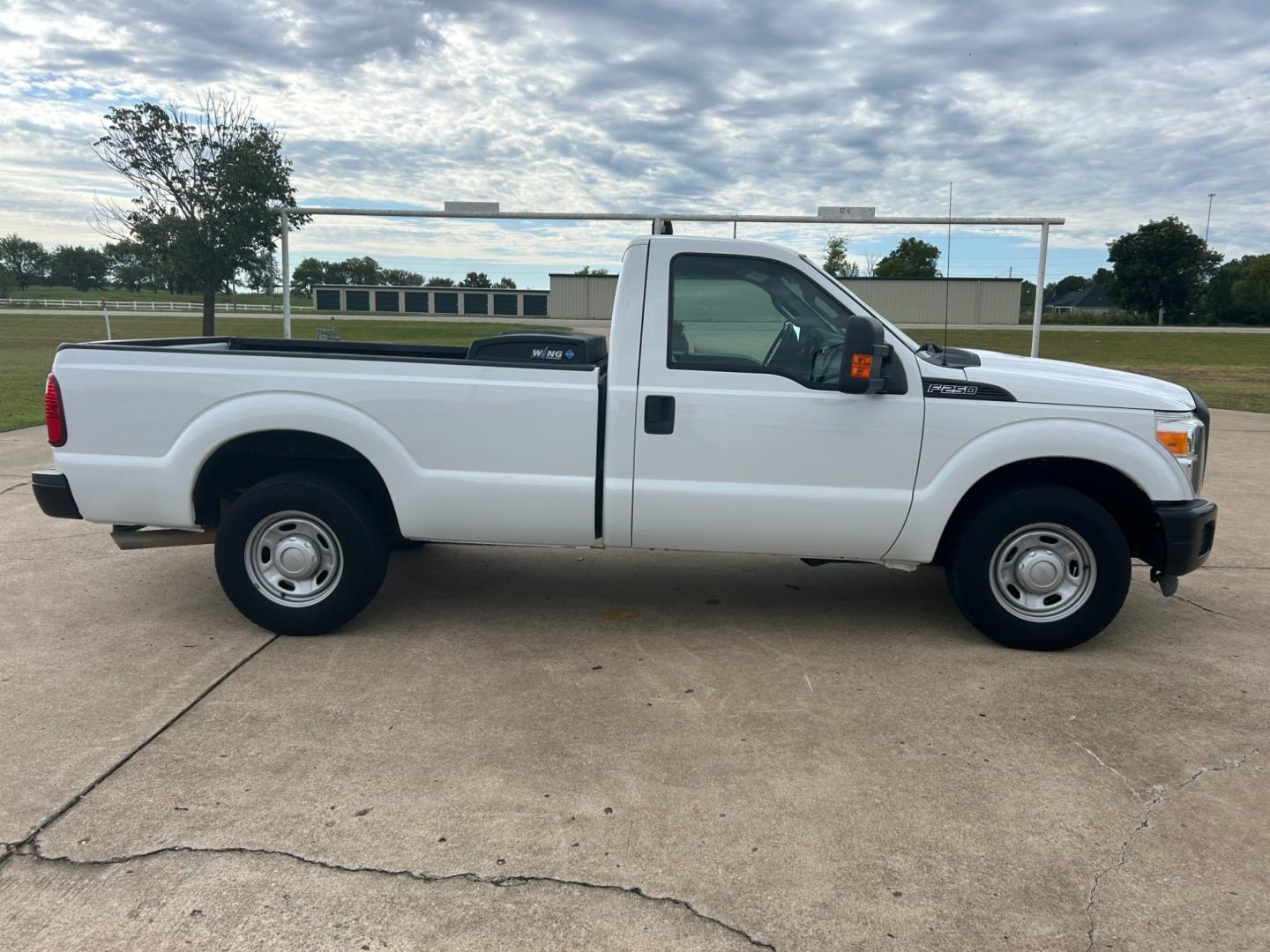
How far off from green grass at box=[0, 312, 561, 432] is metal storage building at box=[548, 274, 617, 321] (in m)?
0.89

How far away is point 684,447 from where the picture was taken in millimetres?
4453

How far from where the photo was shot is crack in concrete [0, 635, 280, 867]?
286 centimetres

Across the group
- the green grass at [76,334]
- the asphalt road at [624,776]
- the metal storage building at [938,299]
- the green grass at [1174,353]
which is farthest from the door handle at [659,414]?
the green grass at [1174,353]

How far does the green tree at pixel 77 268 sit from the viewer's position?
335ft

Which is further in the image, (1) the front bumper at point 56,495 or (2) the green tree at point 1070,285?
(2) the green tree at point 1070,285

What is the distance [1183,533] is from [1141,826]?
5.85 ft

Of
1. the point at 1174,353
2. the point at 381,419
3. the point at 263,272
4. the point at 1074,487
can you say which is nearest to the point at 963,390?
the point at 1074,487

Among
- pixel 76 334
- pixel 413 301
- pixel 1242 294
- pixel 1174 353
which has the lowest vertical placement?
pixel 76 334

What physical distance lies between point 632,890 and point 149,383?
3.39m

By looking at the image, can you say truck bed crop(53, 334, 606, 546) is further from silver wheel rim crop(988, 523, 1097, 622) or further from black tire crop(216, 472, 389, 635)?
silver wheel rim crop(988, 523, 1097, 622)

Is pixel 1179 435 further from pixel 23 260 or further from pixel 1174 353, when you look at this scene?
pixel 23 260

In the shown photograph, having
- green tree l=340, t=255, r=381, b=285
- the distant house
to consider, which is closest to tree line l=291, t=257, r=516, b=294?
green tree l=340, t=255, r=381, b=285

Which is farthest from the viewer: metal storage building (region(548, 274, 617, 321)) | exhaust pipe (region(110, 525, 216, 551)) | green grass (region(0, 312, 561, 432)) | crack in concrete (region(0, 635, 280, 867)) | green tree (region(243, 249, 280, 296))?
green tree (region(243, 249, 280, 296))

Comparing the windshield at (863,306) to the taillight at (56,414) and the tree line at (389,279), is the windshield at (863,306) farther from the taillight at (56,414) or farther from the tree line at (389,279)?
the tree line at (389,279)
